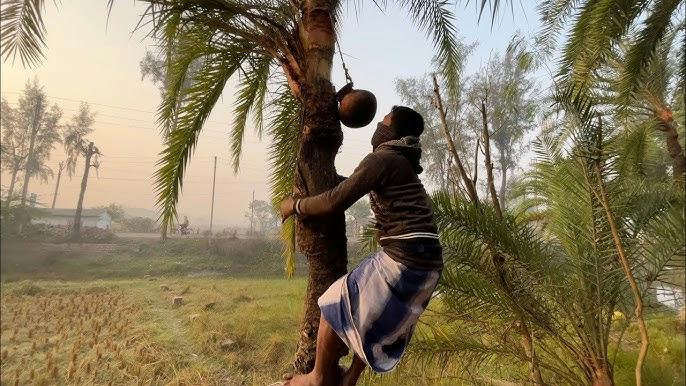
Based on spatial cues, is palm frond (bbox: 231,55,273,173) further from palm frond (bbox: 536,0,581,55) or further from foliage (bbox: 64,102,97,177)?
palm frond (bbox: 536,0,581,55)

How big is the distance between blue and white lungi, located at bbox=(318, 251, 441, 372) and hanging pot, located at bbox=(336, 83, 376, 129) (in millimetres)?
639

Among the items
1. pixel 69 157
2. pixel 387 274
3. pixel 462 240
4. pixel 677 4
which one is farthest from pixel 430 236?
pixel 677 4

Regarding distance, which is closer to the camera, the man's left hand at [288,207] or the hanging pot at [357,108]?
the man's left hand at [288,207]

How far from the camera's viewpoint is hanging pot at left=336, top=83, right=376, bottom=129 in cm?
183

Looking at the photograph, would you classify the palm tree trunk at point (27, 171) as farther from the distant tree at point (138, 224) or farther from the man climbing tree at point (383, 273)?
the man climbing tree at point (383, 273)

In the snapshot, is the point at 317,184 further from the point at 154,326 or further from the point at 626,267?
the point at 154,326

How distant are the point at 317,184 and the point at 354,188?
1.28 ft

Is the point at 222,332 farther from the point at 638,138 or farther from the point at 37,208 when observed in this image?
the point at 638,138

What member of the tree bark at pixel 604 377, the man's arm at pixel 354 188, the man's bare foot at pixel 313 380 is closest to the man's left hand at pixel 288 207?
the man's arm at pixel 354 188

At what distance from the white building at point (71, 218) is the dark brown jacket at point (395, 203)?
10.3 feet

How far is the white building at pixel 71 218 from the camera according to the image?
3.59 m

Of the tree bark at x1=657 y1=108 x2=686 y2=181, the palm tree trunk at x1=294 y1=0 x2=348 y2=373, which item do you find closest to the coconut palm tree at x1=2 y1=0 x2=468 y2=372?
the palm tree trunk at x1=294 y1=0 x2=348 y2=373

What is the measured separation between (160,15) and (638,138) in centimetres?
638

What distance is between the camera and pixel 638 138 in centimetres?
594
